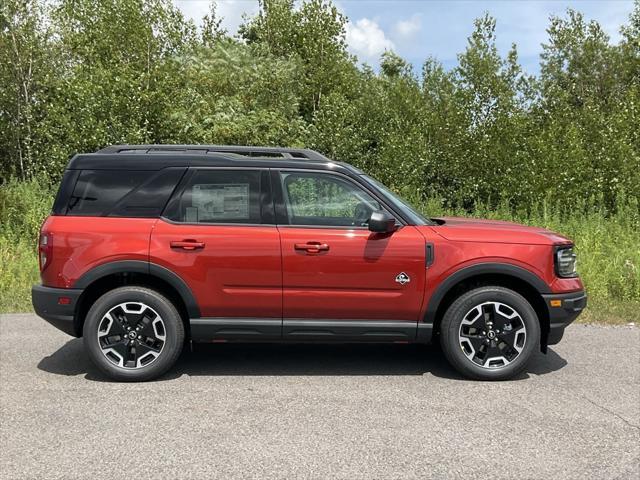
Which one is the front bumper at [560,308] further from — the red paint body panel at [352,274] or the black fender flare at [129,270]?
the black fender flare at [129,270]

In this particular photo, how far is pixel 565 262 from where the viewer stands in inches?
197

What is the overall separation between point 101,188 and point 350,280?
2.24 metres

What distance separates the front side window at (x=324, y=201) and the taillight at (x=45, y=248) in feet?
6.49

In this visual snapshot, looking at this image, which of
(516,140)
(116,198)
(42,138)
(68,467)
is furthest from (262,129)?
(68,467)

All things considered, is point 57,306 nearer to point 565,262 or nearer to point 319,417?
point 319,417

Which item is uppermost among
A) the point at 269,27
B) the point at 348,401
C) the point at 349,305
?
the point at 269,27

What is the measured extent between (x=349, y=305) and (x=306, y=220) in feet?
2.63

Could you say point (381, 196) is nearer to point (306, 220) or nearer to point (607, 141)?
point (306, 220)

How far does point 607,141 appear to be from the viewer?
712 inches

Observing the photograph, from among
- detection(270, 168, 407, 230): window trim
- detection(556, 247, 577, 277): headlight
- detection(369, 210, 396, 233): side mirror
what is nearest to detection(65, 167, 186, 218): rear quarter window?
detection(270, 168, 407, 230): window trim

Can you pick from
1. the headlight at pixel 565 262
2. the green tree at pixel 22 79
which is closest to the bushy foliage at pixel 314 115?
the green tree at pixel 22 79

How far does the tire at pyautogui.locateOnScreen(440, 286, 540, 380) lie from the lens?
4.87 meters

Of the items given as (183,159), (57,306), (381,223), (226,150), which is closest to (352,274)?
(381,223)

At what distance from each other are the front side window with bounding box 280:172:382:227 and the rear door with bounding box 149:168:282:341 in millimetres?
220
